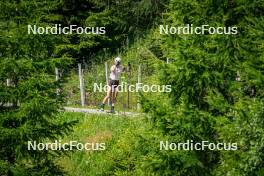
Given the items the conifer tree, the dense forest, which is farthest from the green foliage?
the conifer tree

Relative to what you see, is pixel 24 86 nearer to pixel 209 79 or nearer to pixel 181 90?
pixel 181 90

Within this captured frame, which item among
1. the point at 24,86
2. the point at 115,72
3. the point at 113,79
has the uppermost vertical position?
the point at 115,72

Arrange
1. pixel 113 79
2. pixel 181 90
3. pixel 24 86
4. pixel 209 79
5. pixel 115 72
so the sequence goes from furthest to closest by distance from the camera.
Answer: pixel 113 79
pixel 115 72
pixel 24 86
pixel 181 90
pixel 209 79

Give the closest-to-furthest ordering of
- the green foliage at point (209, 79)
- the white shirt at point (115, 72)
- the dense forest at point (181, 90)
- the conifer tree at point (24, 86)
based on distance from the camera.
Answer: the dense forest at point (181, 90)
the green foliage at point (209, 79)
the conifer tree at point (24, 86)
the white shirt at point (115, 72)

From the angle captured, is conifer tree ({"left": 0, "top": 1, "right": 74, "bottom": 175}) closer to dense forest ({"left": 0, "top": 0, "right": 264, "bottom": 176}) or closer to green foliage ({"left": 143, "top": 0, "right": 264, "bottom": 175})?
dense forest ({"left": 0, "top": 0, "right": 264, "bottom": 176})

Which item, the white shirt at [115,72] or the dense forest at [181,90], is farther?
the white shirt at [115,72]

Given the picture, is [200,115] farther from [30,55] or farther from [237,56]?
[30,55]

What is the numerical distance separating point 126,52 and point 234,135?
2221 centimetres

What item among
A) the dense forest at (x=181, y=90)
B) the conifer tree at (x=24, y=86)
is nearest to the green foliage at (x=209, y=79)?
the dense forest at (x=181, y=90)

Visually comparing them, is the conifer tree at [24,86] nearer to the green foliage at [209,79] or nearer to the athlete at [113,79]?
the green foliage at [209,79]

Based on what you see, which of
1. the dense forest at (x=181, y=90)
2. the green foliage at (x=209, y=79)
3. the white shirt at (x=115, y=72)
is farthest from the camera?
the white shirt at (x=115, y=72)

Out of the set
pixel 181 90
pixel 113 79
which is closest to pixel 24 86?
pixel 181 90

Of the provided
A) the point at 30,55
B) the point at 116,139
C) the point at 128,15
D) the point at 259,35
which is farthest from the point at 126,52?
the point at 259,35

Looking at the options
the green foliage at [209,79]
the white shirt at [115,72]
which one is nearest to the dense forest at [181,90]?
the green foliage at [209,79]
